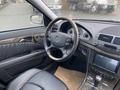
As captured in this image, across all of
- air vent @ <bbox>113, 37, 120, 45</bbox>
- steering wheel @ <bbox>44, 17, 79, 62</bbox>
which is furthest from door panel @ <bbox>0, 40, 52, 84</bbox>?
air vent @ <bbox>113, 37, 120, 45</bbox>

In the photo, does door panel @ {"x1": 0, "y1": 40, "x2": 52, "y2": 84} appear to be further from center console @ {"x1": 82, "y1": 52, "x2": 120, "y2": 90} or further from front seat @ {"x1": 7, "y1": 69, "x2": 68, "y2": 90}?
center console @ {"x1": 82, "y1": 52, "x2": 120, "y2": 90}

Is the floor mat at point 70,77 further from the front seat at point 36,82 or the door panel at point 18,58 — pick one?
the front seat at point 36,82

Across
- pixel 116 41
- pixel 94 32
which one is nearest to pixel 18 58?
pixel 94 32

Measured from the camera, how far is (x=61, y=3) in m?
2.53

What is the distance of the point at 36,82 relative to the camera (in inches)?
78.6

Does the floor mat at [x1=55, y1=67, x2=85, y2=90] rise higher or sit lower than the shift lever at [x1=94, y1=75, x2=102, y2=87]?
lower

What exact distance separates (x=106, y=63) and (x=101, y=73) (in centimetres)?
11

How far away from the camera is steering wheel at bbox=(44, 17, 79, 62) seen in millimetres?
2078

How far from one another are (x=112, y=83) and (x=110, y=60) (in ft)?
0.61

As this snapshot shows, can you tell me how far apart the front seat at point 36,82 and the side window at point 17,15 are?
566 millimetres

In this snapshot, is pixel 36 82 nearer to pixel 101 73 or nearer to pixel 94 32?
pixel 101 73

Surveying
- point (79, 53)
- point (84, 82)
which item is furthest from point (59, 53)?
point (84, 82)

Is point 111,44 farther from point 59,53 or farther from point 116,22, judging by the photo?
point 59,53

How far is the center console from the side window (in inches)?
28.7
